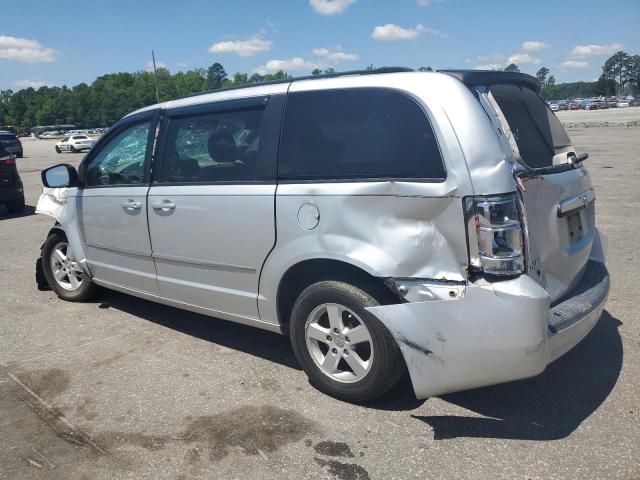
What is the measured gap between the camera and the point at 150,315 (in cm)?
502

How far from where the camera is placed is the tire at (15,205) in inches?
442

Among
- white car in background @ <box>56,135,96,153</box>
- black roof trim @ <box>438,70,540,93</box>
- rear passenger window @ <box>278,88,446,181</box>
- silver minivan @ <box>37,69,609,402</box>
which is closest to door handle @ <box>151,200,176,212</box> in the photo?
silver minivan @ <box>37,69,609,402</box>

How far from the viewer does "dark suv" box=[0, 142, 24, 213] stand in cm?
1084

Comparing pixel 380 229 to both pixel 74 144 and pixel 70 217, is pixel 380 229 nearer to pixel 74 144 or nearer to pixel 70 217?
pixel 70 217

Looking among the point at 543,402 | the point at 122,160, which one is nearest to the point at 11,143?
the point at 122,160

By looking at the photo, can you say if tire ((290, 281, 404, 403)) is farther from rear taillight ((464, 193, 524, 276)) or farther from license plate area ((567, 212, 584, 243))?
license plate area ((567, 212, 584, 243))

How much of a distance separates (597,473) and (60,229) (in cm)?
477

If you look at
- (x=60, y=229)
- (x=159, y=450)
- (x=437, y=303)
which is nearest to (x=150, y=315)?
(x=60, y=229)

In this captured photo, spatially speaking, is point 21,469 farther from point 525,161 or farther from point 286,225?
point 525,161

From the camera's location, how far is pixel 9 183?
36.1 feet

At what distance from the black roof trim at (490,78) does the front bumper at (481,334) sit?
3.58 ft

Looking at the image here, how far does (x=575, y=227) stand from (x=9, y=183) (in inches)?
428

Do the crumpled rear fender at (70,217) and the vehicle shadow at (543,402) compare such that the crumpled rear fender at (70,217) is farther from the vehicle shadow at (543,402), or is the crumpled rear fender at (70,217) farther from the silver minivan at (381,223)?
the vehicle shadow at (543,402)

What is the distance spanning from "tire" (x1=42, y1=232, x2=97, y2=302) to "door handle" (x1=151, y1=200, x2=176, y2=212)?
5.18 feet
